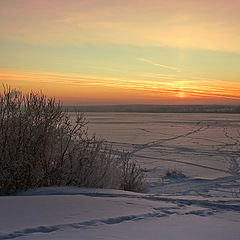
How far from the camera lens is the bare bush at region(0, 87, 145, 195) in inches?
364

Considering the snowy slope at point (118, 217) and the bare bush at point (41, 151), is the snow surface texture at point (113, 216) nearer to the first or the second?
the snowy slope at point (118, 217)

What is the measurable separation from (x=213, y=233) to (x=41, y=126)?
5.96 meters

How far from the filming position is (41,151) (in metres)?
9.68

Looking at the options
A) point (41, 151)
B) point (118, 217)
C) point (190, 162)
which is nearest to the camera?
point (118, 217)

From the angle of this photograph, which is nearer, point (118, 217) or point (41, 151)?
point (118, 217)

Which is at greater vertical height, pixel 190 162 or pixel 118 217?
pixel 118 217

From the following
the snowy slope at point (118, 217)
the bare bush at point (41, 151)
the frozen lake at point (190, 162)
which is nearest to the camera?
the snowy slope at point (118, 217)

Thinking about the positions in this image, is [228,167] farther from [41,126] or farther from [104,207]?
[104,207]

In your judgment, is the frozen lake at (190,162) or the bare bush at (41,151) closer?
the bare bush at (41,151)

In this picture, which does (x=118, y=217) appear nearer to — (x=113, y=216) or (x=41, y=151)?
(x=113, y=216)

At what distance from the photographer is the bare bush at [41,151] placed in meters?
9.23

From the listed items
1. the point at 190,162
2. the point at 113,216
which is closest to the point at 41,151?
the point at 113,216

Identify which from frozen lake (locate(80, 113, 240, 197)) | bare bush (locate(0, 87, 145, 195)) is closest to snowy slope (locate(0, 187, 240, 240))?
bare bush (locate(0, 87, 145, 195))

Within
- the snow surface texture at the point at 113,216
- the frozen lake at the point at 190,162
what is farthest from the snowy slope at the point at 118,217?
the frozen lake at the point at 190,162
